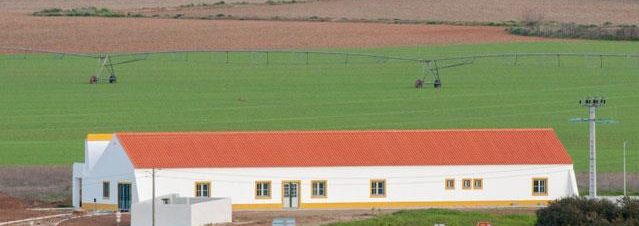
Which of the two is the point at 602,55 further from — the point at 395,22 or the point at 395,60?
the point at 395,22

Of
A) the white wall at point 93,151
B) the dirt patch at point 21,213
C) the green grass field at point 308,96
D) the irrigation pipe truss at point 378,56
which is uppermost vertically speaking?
the irrigation pipe truss at point 378,56

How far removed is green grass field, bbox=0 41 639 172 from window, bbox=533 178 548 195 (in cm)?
719

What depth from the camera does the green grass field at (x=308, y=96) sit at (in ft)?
334

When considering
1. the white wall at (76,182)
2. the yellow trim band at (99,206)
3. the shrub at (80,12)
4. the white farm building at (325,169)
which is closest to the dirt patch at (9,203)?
the white wall at (76,182)

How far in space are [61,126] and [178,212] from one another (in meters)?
31.1

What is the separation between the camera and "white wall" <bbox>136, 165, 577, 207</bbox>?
79688 millimetres

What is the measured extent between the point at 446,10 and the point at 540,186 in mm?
68650

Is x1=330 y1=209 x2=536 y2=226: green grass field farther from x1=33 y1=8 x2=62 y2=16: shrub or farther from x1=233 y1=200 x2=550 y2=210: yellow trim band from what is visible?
x1=33 y1=8 x2=62 y2=16: shrub

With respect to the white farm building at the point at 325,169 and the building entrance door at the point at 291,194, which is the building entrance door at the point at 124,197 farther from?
the building entrance door at the point at 291,194

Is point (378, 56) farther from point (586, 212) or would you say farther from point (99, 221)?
point (586, 212)

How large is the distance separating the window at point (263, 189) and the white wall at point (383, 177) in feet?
0.50

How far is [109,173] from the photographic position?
8038cm

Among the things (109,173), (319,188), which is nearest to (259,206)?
(319,188)

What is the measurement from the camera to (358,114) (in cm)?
10719
